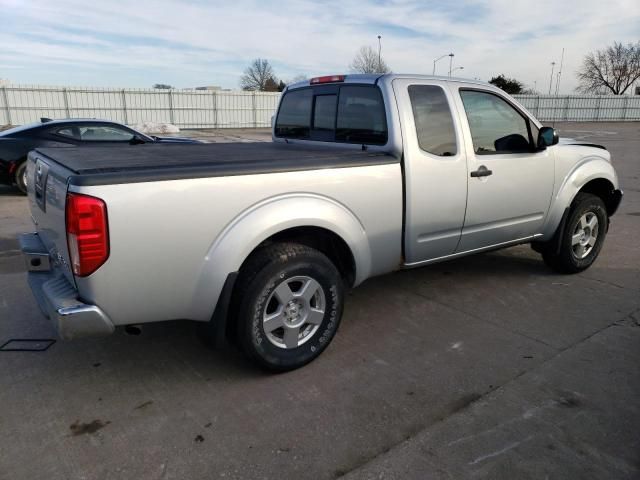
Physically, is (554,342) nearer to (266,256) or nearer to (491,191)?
A: (491,191)

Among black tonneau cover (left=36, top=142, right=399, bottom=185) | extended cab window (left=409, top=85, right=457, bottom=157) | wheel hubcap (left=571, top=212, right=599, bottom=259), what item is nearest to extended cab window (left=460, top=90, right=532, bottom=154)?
extended cab window (left=409, top=85, right=457, bottom=157)

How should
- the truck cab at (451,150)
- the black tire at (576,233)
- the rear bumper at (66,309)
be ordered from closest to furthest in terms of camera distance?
the rear bumper at (66,309)
the truck cab at (451,150)
the black tire at (576,233)

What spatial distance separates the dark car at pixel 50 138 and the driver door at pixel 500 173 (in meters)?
5.90

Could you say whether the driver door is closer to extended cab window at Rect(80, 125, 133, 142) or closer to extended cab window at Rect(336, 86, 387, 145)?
A: extended cab window at Rect(336, 86, 387, 145)

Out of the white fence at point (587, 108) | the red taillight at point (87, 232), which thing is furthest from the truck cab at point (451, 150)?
the white fence at point (587, 108)

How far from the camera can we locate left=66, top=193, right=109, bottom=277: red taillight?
2418 mm

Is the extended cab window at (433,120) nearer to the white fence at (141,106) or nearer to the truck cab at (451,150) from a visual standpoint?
the truck cab at (451,150)

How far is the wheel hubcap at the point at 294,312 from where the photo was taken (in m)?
3.08

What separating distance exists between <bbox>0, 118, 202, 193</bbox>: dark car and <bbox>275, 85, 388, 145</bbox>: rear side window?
14.6ft

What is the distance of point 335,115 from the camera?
4.28 metres

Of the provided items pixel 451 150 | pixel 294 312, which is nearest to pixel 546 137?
pixel 451 150

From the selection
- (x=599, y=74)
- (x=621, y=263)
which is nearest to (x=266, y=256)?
(x=621, y=263)

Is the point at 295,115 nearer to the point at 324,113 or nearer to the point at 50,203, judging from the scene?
the point at 324,113

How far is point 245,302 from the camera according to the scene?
2.91 metres
